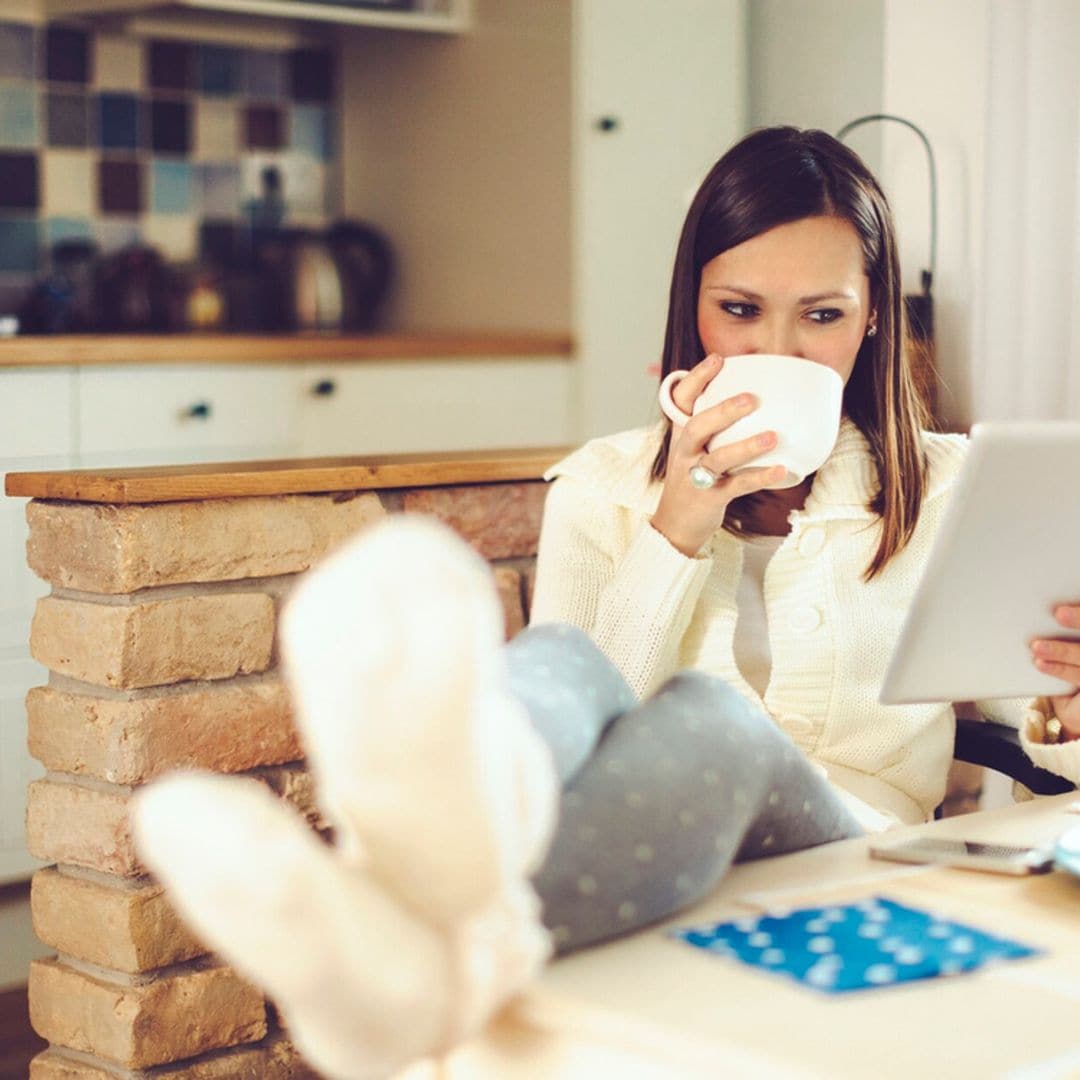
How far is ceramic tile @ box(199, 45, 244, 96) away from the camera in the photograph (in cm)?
355

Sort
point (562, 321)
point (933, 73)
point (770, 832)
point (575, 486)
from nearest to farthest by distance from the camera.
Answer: point (770, 832) → point (575, 486) → point (933, 73) → point (562, 321)

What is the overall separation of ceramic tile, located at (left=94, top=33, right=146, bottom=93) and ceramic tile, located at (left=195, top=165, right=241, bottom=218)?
0.22m

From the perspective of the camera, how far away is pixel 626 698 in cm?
97

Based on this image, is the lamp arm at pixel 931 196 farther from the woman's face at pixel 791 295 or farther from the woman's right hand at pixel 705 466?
the woman's right hand at pixel 705 466

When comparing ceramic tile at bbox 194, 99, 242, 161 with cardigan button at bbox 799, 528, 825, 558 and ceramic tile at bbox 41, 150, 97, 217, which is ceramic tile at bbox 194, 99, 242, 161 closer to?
ceramic tile at bbox 41, 150, 97, 217

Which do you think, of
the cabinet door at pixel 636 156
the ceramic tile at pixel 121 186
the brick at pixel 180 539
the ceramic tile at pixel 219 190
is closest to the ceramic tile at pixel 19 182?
the ceramic tile at pixel 121 186

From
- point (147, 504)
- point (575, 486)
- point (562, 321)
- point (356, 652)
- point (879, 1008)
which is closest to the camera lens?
point (356, 652)

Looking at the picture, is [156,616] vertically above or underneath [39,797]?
above

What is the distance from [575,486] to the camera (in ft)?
5.01

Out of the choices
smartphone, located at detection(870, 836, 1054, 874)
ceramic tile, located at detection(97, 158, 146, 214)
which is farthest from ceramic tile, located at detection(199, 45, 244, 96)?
smartphone, located at detection(870, 836, 1054, 874)

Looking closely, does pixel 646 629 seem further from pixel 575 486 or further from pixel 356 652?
pixel 356 652

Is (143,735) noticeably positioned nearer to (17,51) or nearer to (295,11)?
(295,11)

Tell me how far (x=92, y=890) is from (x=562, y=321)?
2.07 meters

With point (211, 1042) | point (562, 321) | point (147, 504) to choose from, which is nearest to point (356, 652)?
point (147, 504)
